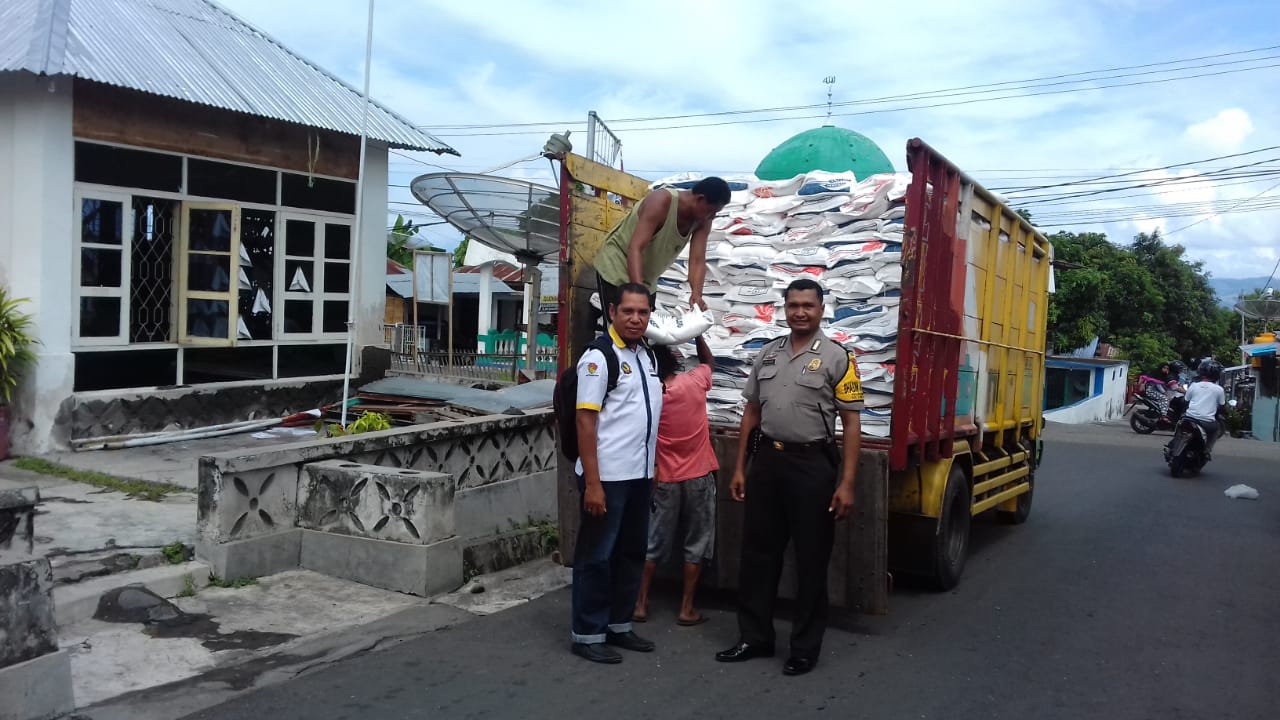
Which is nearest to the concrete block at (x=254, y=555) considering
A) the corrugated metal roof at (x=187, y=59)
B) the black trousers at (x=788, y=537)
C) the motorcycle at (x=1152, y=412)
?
the black trousers at (x=788, y=537)

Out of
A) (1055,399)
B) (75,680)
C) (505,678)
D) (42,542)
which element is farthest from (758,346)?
(1055,399)

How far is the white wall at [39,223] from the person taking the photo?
26.9 ft

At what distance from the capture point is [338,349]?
438 inches

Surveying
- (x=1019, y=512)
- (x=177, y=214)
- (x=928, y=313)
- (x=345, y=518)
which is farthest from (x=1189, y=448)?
(x=177, y=214)

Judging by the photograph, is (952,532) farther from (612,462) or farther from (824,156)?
(824,156)

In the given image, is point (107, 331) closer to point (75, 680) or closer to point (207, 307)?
point (207, 307)

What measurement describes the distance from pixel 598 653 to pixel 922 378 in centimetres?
239

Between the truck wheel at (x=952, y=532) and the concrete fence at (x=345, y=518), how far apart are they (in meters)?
2.68

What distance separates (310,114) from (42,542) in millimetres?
5755

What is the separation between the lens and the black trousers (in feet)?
14.8

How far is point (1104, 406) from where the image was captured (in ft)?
96.8

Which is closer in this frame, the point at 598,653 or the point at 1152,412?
the point at 598,653

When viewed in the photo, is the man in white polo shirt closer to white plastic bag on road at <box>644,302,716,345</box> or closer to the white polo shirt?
the white polo shirt

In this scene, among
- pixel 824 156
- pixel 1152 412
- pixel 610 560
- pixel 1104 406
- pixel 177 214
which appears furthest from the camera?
pixel 1104 406
